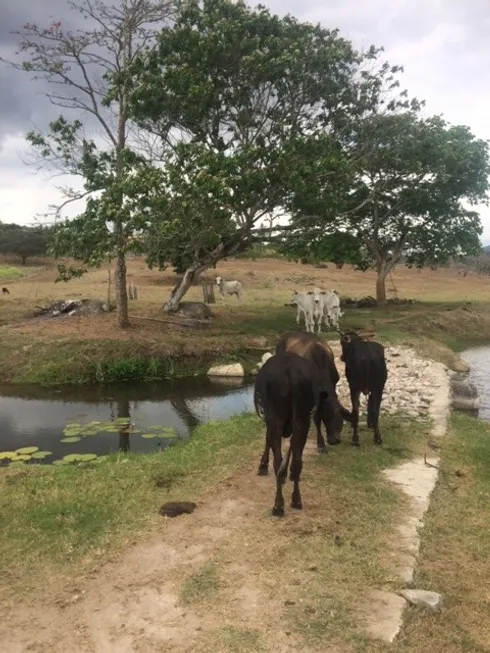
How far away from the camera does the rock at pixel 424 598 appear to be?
16.2ft

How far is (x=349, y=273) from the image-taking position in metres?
54.3

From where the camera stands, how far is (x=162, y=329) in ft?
70.1

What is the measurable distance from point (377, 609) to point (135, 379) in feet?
46.1

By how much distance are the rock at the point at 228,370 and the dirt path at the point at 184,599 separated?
38.3 feet

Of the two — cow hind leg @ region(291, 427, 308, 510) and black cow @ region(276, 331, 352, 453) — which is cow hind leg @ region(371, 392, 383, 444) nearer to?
black cow @ region(276, 331, 352, 453)

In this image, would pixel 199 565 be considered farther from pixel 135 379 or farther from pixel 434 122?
pixel 434 122

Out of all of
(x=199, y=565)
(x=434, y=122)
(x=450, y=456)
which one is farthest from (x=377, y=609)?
(x=434, y=122)

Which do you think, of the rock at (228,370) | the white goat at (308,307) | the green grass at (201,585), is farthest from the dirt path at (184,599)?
the white goat at (308,307)

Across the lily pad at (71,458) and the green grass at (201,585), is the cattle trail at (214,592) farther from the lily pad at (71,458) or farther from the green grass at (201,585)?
the lily pad at (71,458)

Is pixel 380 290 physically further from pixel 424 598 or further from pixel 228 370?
pixel 424 598

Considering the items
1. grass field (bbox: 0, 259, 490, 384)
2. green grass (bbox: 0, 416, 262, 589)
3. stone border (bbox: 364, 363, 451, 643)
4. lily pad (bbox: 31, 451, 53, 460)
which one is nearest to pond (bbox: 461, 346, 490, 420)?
grass field (bbox: 0, 259, 490, 384)

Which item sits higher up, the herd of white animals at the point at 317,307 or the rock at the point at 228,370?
the herd of white animals at the point at 317,307

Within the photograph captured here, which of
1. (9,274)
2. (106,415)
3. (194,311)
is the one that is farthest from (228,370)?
(9,274)

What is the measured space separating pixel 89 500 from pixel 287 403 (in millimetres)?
2910
